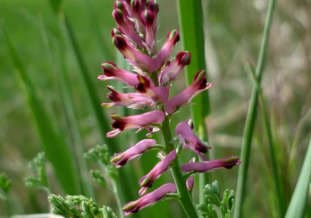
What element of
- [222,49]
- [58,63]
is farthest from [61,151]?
[222,49]

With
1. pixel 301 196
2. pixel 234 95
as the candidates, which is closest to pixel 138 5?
pixel 301 196

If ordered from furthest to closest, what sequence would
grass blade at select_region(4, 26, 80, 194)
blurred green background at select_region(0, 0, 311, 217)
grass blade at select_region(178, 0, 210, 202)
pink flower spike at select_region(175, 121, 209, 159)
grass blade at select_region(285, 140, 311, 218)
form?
blurred green background at select_region(0, 0, 311, 217) < grass blade at select_region(4, 26, 80, 194) < grass blade at select_region(178, 0, 210, 202) < grass blade at select_region(285, 140, 311, 218) < pink flower spike at select_region(175, 121, 209, 159)

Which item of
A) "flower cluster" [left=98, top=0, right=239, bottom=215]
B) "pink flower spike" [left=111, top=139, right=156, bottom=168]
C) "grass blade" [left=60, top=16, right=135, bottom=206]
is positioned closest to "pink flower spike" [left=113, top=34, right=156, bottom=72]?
"flower cluster" [left=98, top=0, right=239, bottom=215]

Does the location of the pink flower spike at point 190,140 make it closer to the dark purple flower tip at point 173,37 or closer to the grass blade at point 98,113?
the dark purple flower tip at point 173,37

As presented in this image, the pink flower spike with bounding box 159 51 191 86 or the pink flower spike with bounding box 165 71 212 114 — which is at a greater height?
the pink flower spike with bounding box 159 51 191 86

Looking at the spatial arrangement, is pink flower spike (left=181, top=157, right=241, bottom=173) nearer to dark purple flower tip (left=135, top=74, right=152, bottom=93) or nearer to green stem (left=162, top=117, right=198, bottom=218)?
green stem (left=162, top=117, right=198, bottom=218)

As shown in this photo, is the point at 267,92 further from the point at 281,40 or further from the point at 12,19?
the point at 12,19

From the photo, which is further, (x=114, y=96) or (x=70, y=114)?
(x=70, y=114)

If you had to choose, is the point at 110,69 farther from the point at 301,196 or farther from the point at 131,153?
the point at 301,196
